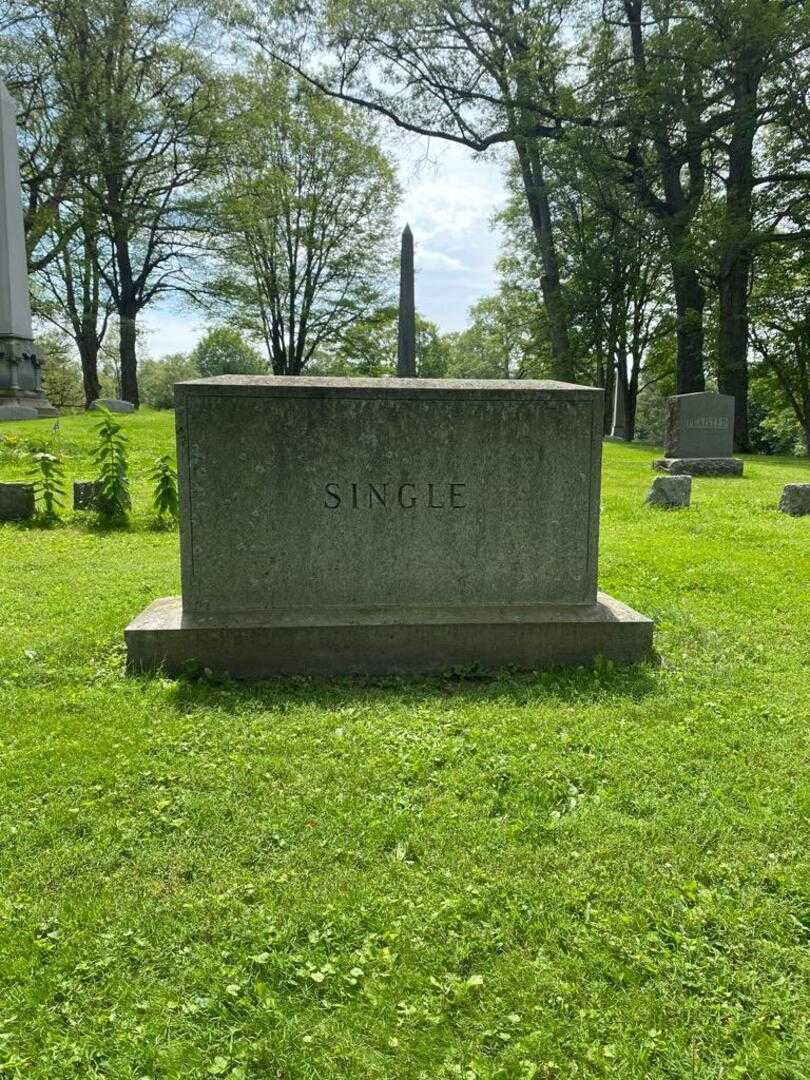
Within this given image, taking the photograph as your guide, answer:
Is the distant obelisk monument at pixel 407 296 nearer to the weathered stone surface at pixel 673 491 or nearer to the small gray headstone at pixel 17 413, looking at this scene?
the weathered stone surface at pixel 673 491

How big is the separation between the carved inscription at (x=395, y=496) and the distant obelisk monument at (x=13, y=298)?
17399 mm

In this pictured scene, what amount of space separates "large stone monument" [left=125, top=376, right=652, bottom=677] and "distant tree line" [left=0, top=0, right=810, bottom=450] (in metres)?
19.0

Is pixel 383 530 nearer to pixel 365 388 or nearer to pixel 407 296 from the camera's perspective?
pixel 365 388

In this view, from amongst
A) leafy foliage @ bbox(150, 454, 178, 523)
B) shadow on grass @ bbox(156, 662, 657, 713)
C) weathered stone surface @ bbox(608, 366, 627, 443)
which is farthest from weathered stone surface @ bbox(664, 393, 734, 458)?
weathered stone surface @ bbox(608, 366, 627, 443)

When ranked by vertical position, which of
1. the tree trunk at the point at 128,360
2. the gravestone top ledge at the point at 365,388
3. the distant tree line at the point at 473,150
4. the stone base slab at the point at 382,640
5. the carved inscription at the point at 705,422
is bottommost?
the stone base slab at the point at 382,640

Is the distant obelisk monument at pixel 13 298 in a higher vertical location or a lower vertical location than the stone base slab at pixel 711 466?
higher

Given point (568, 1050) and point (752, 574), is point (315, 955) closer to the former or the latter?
point (568, 1050)

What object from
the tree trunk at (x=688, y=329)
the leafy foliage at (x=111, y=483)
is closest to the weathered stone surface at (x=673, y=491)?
the leafy foliage at (x=111, y=483)

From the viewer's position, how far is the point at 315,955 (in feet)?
6.60

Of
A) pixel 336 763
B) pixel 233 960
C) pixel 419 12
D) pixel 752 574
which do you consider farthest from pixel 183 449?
pixel 419 12

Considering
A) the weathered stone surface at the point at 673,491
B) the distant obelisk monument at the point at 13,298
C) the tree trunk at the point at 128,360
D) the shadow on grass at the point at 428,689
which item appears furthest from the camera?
the tree trunk at the point at 128,360

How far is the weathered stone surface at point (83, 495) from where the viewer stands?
350 inches

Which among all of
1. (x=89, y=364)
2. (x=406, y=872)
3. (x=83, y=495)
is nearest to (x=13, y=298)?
(x=89, y=364)

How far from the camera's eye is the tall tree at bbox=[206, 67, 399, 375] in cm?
2764
